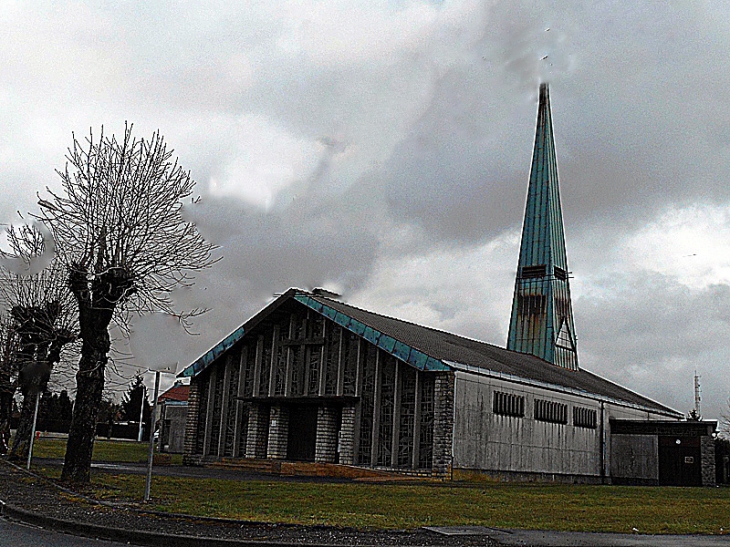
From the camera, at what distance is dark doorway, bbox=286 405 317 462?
3700 cm

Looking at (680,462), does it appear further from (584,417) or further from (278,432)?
(278,432)

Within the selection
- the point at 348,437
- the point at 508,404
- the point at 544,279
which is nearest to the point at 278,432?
the point at 348,437

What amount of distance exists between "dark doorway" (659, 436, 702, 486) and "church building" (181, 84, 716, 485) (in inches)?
1.9

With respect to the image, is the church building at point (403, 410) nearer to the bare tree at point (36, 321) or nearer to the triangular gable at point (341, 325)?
the triangular gable at point (341, 325)

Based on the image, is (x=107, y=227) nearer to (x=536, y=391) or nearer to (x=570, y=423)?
(x=536, y=391)

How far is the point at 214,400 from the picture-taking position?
39.9 metres

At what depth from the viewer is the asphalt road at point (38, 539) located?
442 inches

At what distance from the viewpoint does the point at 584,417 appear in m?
40.8

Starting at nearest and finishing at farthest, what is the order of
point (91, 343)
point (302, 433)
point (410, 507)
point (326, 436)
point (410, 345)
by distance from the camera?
point (410, 507)
point (91, 343)
point (410, 345)
point (326, 436)
point (302, 433)

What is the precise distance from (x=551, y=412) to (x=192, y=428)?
17100mm

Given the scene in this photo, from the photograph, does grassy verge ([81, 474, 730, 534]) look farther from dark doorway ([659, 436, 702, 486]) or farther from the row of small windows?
dark doorway ([659, 436, 702, 486])

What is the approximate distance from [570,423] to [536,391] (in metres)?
4.00

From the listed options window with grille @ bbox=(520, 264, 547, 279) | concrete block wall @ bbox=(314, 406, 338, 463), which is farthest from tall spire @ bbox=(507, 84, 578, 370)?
concrete block wall @ bbox=(314, 406, 338, 463)

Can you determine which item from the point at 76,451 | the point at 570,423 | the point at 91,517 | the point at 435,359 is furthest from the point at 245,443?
the point at 91,517
